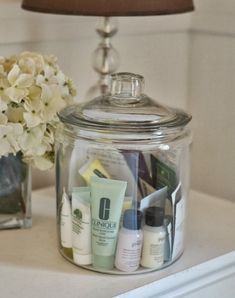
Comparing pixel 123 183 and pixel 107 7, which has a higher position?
pixel 107 7

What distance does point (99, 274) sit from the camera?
0.81 metres

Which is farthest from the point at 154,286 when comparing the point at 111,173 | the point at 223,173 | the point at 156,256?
the point at 223,173

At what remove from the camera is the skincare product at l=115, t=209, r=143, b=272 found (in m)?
0.80

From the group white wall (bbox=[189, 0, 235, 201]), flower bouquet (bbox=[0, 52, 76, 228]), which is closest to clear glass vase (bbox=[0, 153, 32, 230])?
flower bouquet (bbox=[0, 52, 76, 228])

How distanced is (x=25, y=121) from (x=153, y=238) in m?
0.22

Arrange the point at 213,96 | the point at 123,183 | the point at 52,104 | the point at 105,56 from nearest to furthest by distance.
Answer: the point at 123,183 < the point at 52,104 < the point at 105,56 < the point at 213,96

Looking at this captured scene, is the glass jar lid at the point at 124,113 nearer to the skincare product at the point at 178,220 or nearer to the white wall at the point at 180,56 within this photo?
the skincare product at the point at 178,220

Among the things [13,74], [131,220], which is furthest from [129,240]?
[13,74]

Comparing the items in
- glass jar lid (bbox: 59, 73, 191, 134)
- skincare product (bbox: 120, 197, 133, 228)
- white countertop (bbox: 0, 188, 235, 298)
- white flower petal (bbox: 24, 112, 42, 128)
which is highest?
glass jar lid (bbox: 59, 73, 191, 134)

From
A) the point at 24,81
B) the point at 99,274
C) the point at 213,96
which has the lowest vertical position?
the point at 99,274

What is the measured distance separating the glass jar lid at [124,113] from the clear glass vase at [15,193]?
0.13 metres

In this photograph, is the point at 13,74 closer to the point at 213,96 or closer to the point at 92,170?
the point at 92,170

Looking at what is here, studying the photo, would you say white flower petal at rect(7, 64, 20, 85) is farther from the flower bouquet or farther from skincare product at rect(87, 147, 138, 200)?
skincare product at rect(87, 147, 138, 200)

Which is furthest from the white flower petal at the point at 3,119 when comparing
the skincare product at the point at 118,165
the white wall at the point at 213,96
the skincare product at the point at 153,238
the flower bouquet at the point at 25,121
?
the white wall at the point at 213,96
